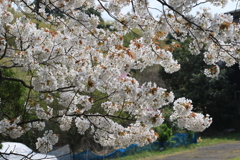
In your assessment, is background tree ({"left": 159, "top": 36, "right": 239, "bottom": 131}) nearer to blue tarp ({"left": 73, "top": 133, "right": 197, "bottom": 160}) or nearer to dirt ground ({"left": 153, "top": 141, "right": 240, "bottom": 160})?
blue tarp ({"left": 73, "top": 133, "right": 197, "bottom": 160})

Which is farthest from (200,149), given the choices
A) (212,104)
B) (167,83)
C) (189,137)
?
(167,83)

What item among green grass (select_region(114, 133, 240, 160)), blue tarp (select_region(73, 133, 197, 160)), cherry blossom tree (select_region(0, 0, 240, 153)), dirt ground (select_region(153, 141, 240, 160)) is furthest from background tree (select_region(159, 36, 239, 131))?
cherry blossom tree (select_region(0, 0, 240, 153))

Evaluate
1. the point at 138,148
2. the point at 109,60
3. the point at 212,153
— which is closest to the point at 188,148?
the point at 212,153

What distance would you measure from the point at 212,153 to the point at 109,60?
839 cm

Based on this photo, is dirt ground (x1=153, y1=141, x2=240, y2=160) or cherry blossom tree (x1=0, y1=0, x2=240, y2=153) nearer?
cherry blossom tree (x1=0, y1=0, x2=240, y2=153)

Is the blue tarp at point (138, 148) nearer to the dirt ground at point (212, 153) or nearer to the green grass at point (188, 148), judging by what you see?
the green grass at point (188, 148)

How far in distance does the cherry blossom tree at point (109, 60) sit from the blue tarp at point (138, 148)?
19.3 feet

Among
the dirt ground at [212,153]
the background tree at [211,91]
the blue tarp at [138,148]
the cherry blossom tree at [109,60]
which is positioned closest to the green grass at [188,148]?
the blue tarp at [138,148]

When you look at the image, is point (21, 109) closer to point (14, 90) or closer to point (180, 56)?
point (14, 90)

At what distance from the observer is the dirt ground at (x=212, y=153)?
10527mm

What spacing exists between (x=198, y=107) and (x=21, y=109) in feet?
37.6

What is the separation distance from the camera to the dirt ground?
1053 cm

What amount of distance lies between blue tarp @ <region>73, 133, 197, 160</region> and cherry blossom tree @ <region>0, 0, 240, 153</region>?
19.3 ft

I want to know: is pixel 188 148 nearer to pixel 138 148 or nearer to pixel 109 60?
pixel 138 148
